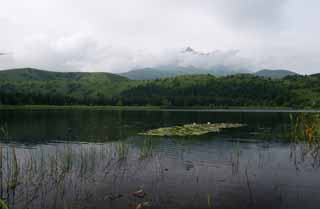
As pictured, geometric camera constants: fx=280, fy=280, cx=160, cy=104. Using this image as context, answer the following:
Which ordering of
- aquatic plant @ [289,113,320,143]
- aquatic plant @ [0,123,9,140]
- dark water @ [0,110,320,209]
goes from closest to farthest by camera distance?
aquatic plant @ [0,123,9,140] < dark water @ [0,110,320,209] < aquatic plant @ [289,113,320,143]

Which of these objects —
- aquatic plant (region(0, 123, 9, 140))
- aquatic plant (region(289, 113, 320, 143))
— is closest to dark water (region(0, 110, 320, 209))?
aquatic plant (region(0, 123, 9, 140))

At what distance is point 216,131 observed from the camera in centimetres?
6269

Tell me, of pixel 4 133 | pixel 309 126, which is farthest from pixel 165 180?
pixel 309 126

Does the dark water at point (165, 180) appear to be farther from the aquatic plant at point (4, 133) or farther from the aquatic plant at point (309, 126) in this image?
the aquatic plant at point (309, 126)

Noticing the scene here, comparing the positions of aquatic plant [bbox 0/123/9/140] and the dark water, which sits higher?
aquatic plant [bbox 0/123/9/140]

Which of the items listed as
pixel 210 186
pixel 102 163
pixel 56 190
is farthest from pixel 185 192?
pixel 102 163

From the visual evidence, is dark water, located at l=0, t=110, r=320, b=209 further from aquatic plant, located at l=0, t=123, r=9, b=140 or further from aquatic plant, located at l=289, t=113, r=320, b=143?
aquatic plant, located at l=289, t=113, r=320, b=143

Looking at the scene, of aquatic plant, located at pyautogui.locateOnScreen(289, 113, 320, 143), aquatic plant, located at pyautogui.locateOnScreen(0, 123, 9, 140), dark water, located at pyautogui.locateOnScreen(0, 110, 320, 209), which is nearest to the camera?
aquatic plant, located at pyautogui.locateOnScreen(0, 123, 9, 140)

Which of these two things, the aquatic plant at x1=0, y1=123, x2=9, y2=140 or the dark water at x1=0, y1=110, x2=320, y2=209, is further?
the dark water at x1=0, y1=110, x2=320, y2=209

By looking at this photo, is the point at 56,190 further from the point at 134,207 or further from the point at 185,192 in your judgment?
the point at 185,192

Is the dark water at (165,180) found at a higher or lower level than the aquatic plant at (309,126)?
lower

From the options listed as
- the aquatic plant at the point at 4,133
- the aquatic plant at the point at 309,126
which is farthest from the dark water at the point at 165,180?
the aquatic plant at the point at 309,126

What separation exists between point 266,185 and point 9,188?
20879 mm

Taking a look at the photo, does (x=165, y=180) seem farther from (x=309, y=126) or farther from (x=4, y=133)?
(x=309, y=126)
